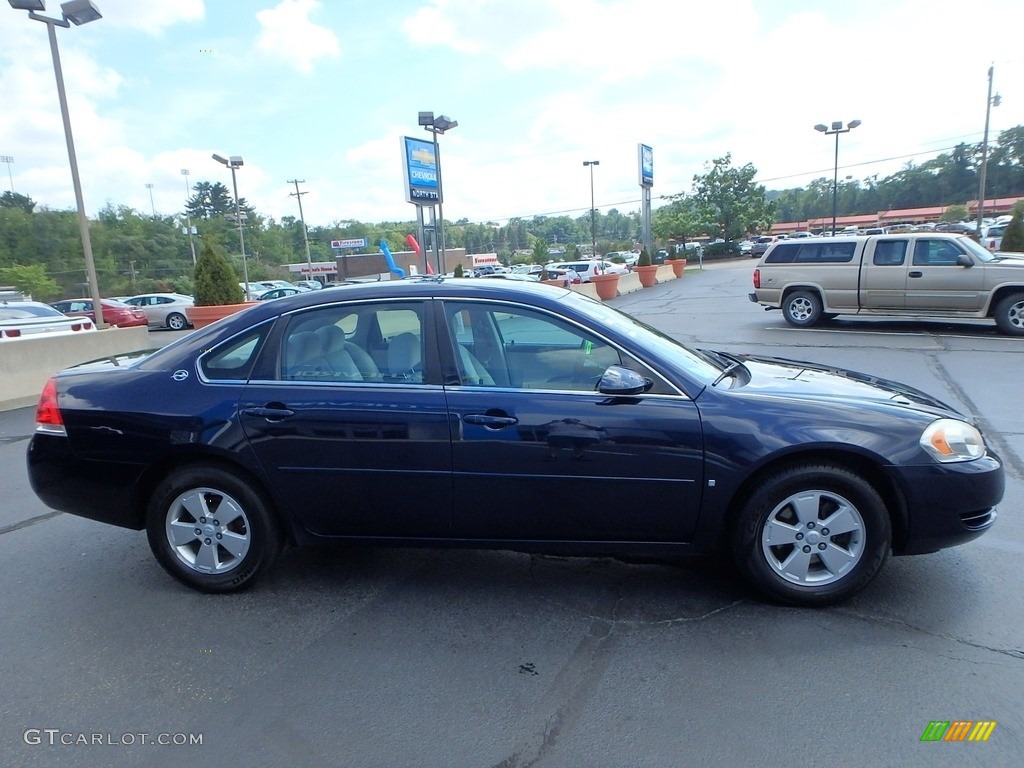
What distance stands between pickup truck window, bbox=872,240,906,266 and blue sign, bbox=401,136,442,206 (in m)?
14.0

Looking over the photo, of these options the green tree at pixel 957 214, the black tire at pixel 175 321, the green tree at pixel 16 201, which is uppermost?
the green tree at pixel 16 201

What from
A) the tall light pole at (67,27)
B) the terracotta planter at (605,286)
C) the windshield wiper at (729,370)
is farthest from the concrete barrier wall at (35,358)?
the terracotta planter at (605,286)

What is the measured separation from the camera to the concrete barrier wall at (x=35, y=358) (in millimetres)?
9734

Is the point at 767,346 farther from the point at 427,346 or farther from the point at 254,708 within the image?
the point at 254,708

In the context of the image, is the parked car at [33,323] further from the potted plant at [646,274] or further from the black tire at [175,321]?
the potted plant at [646,274]

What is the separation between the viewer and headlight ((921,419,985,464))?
327cm

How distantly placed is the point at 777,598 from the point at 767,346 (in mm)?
9516

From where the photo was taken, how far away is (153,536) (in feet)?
12.2

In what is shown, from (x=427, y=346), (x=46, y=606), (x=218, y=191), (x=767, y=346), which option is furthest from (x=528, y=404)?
(x=218, y=191)

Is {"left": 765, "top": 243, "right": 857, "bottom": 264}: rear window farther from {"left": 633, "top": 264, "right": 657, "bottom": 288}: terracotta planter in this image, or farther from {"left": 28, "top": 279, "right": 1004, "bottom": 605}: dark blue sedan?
{"left": 633, "top": 264, "right": 657, "bottom": 288}: terracotta planter

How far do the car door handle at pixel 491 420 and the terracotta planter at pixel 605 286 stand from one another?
2220 cm

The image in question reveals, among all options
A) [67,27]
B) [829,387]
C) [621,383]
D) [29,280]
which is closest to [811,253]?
[829,387]

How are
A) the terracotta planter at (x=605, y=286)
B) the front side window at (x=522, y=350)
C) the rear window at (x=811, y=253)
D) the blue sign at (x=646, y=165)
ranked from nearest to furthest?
the front side window at (x=522, y=350) → the rear window at (x=811, y=253) → the terracotta planter at (x=605, y=286) → the blue sign at (x=646, y=165)

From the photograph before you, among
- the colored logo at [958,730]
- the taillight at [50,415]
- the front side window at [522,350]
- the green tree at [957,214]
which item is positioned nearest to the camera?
the colored logo at [958,730]
